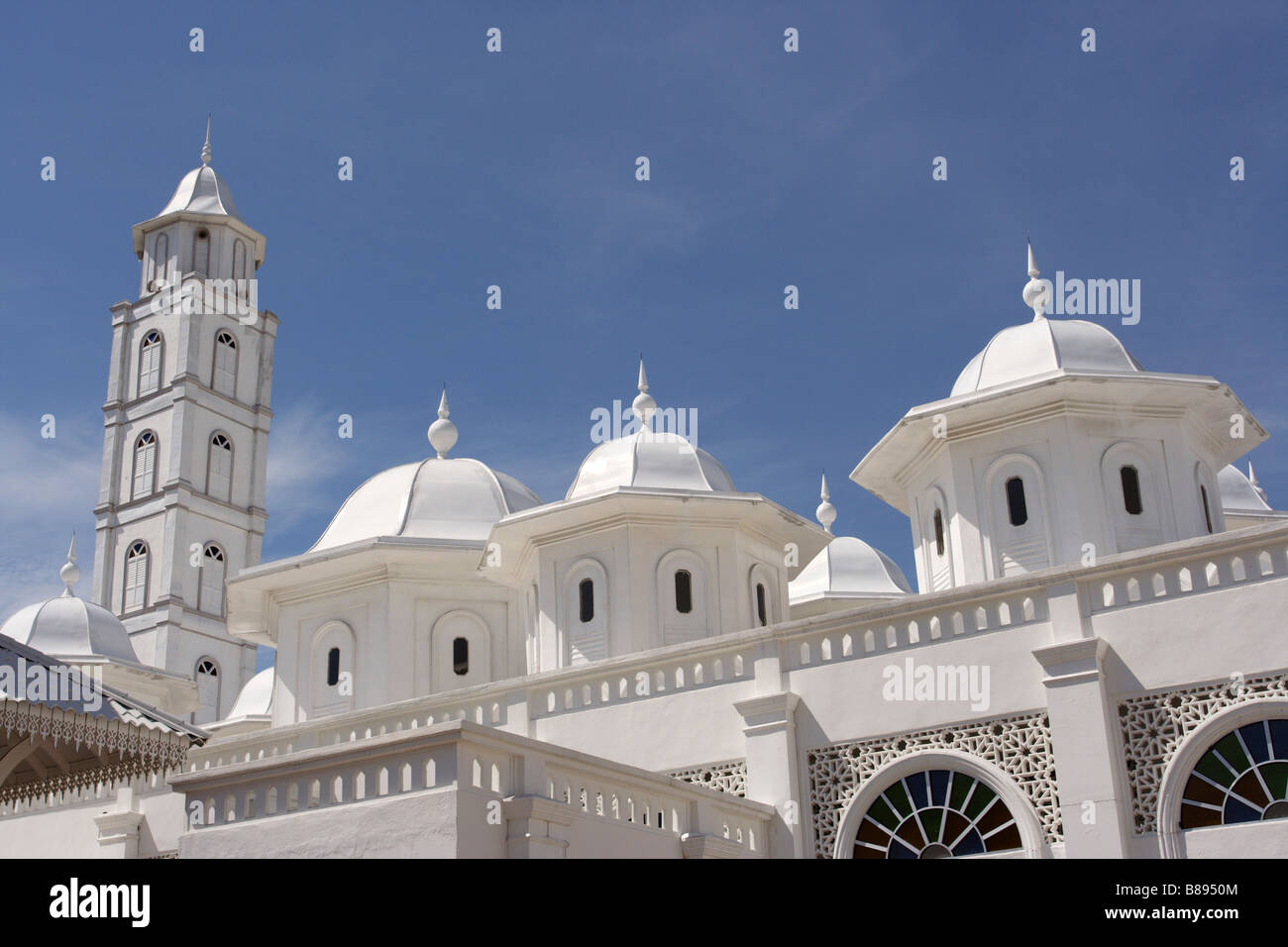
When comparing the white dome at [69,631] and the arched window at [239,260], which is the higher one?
the arched window at [239,260]

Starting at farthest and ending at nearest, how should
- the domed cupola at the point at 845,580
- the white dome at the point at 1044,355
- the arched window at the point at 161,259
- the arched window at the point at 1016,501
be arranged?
the arched window at the point at 161,259, the domed cupola at the point at 845,580, the white dome at the point at 1044,355, the arched window at the point at 1016,501

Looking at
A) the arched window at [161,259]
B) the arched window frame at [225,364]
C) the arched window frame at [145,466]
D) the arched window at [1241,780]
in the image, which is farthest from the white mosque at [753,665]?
the arched window at [161,259]

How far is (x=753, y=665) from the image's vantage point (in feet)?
47.3

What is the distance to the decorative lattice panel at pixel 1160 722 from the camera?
38.9 ft

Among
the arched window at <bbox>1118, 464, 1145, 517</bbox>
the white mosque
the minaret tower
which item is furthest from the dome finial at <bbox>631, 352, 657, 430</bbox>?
the minaret tower

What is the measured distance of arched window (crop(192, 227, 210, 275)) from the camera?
51.0 m

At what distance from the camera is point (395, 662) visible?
20.3 m

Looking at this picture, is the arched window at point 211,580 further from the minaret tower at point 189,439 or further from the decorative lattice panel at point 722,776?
the decorative lattice panel at point 722,776

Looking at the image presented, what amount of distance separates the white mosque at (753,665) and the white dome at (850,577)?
8cm

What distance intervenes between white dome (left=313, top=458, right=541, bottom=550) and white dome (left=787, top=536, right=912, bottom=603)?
584 centimetres

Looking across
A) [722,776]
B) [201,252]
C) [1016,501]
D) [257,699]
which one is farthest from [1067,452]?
[201,252]

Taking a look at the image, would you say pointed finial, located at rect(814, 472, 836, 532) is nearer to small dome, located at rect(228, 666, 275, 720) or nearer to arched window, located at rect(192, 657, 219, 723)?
small dome, located at rect(228, 666, 275, 720)
